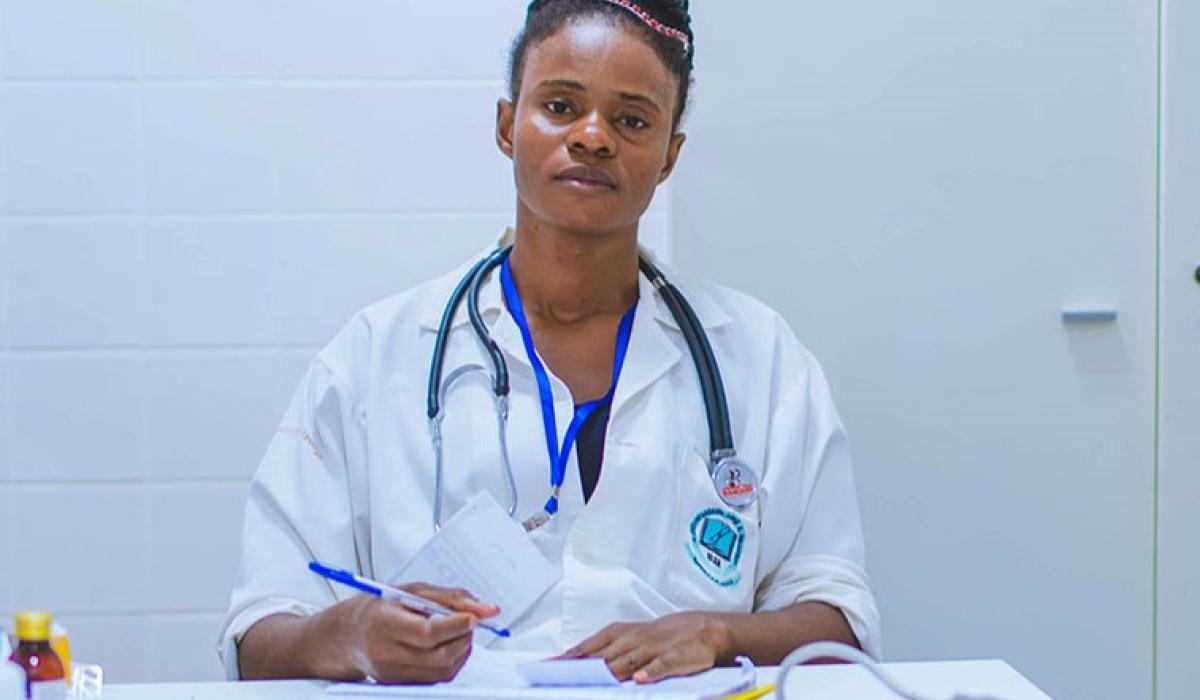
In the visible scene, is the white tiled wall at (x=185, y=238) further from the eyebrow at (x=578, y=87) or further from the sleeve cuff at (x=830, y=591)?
the sleeve cuff at (x=830, y=591)

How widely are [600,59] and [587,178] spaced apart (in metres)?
0.14

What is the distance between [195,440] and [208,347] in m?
0.16

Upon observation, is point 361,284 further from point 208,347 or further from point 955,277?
point 955,277

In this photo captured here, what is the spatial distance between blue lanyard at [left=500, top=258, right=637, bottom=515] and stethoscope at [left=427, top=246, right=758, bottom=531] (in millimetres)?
36

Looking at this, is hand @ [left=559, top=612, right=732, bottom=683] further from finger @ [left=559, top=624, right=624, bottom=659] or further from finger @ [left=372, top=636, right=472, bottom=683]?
finger @ [left=372, top=636, right=472, bottom=683]

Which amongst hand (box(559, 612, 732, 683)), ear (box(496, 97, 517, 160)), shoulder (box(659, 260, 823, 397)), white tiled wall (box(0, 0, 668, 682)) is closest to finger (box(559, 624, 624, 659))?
hand (box(559, 612, 732, 683))

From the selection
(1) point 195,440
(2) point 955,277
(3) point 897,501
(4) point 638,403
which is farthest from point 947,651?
(1) point 195,440

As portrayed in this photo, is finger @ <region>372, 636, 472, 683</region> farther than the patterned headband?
No

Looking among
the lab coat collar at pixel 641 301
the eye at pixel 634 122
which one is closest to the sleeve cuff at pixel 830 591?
the lab coat collar at pixel 641 301

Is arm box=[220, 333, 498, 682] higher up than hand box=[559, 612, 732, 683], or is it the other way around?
arm box=[220, 333, 498, 682]

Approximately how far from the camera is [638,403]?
70.5 inches

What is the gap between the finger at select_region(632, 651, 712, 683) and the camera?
4.83 feet

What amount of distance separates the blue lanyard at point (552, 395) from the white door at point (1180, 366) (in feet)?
4.00

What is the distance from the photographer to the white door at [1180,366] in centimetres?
264
